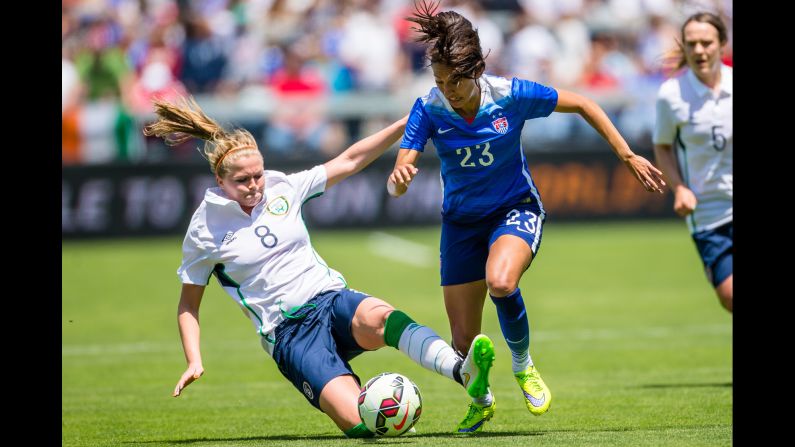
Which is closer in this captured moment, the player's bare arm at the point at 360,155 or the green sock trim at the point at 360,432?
the green sock trim at the point at 360,432

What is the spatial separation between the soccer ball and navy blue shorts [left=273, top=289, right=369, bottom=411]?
1.09 ft

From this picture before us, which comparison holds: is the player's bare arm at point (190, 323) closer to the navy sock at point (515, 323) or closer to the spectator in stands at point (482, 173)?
the spectator in stands at point (482, 173)

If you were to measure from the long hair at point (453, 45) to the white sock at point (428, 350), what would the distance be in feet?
4.61

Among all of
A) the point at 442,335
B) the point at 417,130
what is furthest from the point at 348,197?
the point at 417,130

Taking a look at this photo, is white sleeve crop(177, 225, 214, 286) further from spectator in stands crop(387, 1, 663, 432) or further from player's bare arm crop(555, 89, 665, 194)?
player's bare arm crop(555, 89, 665, 194)

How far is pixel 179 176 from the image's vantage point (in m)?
18.1

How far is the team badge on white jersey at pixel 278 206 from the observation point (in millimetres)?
7000

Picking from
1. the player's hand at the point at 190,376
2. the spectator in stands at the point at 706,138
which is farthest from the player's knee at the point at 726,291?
the player's hand at the point at 190,376

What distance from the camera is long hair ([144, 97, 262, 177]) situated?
22.5 ft

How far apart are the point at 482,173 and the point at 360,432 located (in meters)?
1.64
